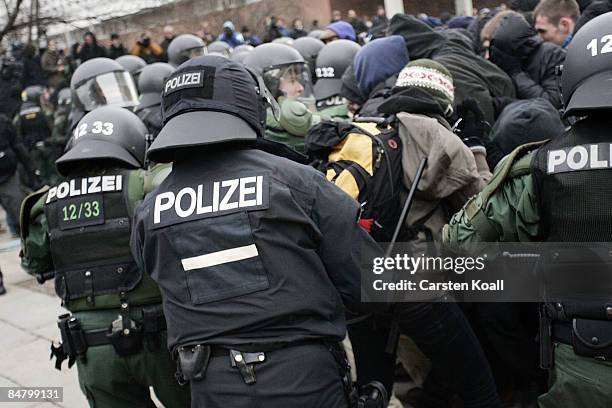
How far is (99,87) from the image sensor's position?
5.59 metres

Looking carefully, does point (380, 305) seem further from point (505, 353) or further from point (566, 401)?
point (505, 353)

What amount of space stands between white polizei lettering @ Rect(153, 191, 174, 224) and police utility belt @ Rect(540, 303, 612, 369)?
1.33m

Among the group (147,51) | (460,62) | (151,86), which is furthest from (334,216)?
(147,51)

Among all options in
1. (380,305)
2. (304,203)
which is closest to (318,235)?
(304,203)

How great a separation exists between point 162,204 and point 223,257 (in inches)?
11.6

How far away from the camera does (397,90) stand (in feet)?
10.6

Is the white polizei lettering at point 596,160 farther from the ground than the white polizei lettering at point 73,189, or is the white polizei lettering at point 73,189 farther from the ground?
the white polizei lettering at point 596,160

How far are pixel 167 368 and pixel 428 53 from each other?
108 inches

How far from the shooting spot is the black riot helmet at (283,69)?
4.71m

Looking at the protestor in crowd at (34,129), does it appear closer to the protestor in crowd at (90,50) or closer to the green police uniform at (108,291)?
the protestor in crowd at (90,50)

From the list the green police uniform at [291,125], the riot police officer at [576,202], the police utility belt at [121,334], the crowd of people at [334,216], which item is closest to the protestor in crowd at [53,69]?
the crowd of people at [334,216]

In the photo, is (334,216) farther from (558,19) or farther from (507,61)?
(558,19)

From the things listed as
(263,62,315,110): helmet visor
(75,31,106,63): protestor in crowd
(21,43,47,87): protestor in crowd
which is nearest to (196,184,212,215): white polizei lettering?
(263,62,315,110): helmet visor

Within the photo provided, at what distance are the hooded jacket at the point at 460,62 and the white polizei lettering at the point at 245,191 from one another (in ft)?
7.43
